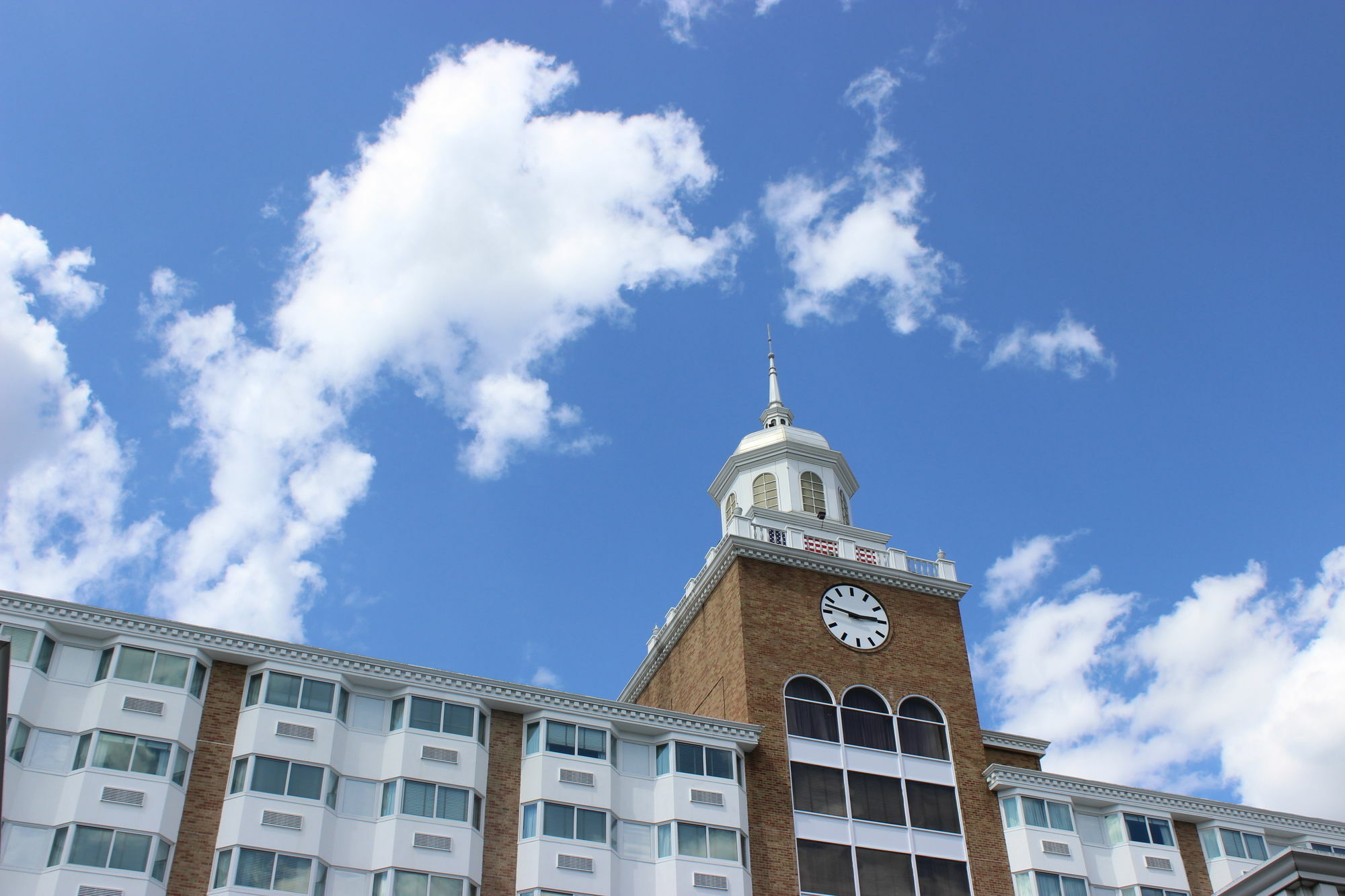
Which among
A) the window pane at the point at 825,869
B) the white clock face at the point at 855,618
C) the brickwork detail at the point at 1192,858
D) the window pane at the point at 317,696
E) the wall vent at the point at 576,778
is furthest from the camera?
the white clock face at the point at 855,618

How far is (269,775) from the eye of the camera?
3469 centimetres

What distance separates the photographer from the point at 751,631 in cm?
4381

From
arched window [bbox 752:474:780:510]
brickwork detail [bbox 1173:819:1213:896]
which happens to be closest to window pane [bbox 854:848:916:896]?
brickwork detail [bbox 1173:819:1213:896]

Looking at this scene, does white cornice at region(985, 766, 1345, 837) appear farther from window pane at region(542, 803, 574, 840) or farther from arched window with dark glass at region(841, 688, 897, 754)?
window pane at region(542, 803, 574, 840)

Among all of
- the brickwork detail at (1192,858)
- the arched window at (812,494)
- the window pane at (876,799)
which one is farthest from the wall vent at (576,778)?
the brickwork detail at (1192,858)

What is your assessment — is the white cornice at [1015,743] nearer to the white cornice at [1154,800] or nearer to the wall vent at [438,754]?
the white cornice at [1154,800]

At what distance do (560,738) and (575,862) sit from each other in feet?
13.3

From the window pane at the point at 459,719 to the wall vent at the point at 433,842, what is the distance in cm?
332

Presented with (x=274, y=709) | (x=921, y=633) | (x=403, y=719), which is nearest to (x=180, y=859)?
(x=274, y=709)

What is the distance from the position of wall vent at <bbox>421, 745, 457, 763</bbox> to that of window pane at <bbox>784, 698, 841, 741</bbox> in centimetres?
1164

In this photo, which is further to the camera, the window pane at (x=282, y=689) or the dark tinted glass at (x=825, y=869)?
the dark tinted glass at (x=825, y=869)

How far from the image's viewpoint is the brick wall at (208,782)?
1284 inches

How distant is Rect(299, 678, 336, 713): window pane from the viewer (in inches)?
1437

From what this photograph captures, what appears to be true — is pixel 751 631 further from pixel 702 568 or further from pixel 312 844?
pixel 312 844
